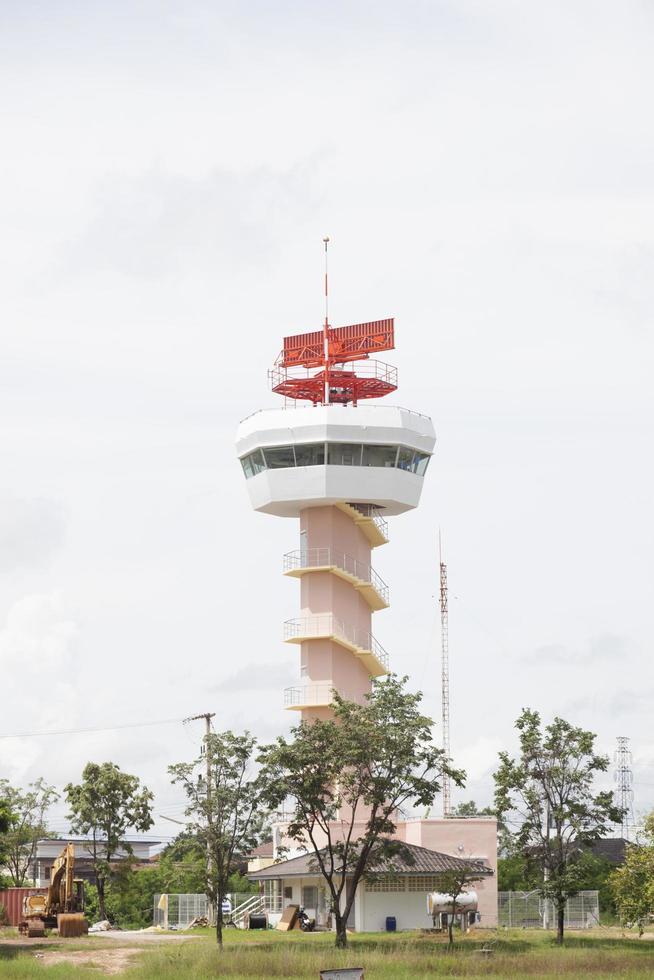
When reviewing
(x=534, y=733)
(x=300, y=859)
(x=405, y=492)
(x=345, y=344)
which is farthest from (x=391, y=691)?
(x=345, y=344)

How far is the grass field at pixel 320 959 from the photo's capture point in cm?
4541

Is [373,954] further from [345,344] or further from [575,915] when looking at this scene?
[345,344]

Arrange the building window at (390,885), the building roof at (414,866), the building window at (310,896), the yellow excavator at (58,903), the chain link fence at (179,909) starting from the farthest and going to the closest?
the chain link fence at (179,909), the building window at (310,896), the building window at (390,885), the building roof at (414,866), the yellow excavator at (58,903)

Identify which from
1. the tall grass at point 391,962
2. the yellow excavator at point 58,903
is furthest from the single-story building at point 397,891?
the tall grass at point 391,962

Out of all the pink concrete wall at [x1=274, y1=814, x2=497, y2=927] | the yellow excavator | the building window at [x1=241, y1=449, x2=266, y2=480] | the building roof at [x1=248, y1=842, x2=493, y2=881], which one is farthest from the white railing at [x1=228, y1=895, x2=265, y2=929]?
the building window at [x1=241, y1=449, x2=266, y2=480]

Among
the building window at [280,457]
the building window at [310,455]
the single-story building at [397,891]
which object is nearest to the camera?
the single-story building at [397,891]

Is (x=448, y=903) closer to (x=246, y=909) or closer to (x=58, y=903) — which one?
(x=246, y=909)

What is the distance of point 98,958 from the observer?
51500 mm

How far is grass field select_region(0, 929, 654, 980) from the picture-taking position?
149 ft

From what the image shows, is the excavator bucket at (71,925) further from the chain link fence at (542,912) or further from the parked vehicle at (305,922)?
the chain link fence at (542,912)

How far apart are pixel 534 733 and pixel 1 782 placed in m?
45.2

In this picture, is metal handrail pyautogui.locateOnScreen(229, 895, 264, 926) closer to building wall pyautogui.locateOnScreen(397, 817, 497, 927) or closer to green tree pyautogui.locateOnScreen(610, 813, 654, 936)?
building wall pyautogui.locateOnScreen(397, 817, 497, 927)

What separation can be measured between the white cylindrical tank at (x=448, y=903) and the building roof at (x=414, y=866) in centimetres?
136

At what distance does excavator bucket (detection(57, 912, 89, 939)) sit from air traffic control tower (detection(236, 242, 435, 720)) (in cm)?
2107
